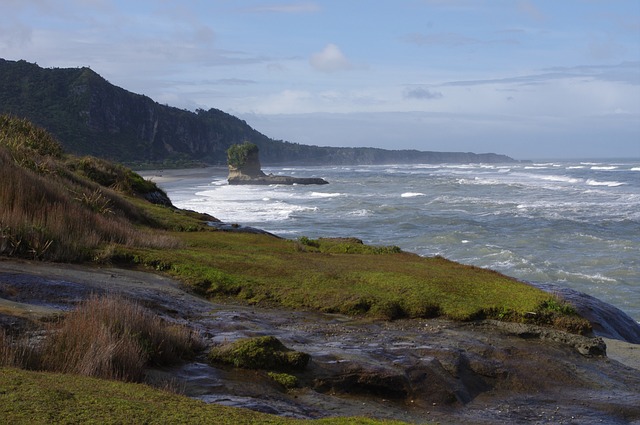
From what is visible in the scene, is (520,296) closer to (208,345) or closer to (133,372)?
(208,345)

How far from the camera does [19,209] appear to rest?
13.4m

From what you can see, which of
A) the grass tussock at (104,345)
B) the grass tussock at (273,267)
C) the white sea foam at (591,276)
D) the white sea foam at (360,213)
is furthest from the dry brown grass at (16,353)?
the white sea foam at (360,213)

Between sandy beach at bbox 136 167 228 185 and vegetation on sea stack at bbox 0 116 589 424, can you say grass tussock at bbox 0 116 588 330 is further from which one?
sandy beach at bbox 136 167 228 185

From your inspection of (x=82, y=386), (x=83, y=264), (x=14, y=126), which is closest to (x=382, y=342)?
(x=82, y=386)

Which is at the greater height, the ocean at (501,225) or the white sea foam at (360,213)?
the ocean at (501,225)

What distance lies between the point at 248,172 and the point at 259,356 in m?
107

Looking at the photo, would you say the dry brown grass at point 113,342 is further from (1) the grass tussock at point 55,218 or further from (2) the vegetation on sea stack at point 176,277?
(1) the grass tussock at point 55,218

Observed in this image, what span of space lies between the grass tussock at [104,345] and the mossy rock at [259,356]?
370 mm

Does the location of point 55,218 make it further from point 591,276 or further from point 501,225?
point 501,225

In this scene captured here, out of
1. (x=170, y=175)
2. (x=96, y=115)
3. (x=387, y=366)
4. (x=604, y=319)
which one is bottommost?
(x=170, y=175)

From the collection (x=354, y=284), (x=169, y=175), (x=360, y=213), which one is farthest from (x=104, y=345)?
(x=169, y=175)

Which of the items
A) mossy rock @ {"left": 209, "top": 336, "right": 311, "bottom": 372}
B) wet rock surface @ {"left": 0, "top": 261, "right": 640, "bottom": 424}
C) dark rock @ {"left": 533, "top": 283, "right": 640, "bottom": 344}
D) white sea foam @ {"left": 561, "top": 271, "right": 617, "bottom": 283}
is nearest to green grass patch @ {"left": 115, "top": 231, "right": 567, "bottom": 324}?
wet rock surface @ {"left": 0, "top": 261, "right": 640, "bottom": 424}

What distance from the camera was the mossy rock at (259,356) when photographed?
809 centimetres

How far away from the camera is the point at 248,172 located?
374 feet
